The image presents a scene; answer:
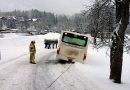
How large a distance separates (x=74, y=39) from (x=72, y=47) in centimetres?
65

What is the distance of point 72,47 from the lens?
26969mm

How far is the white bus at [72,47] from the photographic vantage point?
26.8 metres

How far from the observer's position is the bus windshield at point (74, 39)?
2681 cm

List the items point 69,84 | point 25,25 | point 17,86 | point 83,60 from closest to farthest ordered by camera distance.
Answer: point 17,86, point 69,84, point 83,60, point 25,25

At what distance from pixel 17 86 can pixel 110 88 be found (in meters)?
4.40

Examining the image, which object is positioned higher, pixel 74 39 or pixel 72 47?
pixel 74 39

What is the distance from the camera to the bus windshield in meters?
26.8

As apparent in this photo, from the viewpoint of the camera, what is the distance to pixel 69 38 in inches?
1064

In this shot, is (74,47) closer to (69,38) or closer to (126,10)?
(69,38)

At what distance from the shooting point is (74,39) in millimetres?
27016

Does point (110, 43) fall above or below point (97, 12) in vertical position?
below

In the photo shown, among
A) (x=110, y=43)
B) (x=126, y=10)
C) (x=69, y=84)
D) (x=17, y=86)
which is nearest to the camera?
(x=17, y=86)

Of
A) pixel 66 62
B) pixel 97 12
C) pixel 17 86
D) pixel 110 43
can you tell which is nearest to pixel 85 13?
pixel 97 12

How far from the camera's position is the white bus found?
2683 centimetres
